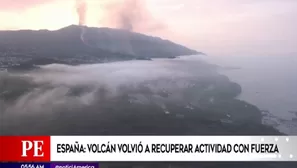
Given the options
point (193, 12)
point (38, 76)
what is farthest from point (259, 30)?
point (38, 76)

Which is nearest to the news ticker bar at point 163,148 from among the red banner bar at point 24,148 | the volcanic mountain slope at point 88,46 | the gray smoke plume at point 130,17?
the red banner bar at point 24,148

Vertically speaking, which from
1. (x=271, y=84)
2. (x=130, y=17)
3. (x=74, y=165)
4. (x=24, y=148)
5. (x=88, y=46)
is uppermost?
(x=130, y=17)

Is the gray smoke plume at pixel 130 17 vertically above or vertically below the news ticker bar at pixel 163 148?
above

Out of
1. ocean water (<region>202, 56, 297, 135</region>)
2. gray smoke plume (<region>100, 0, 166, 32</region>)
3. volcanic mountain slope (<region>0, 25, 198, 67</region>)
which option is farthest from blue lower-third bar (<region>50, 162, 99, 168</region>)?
ocean water (<region>202, 56, 297, 135</region>)

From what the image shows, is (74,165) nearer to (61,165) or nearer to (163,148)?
(61,165)

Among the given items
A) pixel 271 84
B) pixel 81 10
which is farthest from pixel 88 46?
Answer: pixel 271 84

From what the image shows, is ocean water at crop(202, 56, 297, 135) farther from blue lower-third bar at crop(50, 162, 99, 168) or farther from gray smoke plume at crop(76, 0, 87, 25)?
blue lower-third bar at crop(50, 162, 99, 168)

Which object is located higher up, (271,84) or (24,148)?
(271,84)

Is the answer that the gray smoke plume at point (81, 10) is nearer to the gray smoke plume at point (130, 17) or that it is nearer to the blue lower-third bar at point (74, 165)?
the gray smoke plume at point (130, 17)
